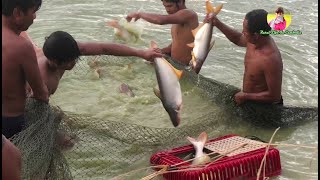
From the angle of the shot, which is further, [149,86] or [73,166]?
[149,86]

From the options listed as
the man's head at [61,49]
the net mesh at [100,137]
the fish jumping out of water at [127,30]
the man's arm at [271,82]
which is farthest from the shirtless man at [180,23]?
the man's head at [61,49]

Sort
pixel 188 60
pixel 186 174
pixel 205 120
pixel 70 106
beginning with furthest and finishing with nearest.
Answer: pixel 188 60, pixel 70 106, pixel 205 120, pixel 186 174

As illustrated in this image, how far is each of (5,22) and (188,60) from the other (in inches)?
121

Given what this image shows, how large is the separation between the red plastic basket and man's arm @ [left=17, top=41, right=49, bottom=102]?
121 cm

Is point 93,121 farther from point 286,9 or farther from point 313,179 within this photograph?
point 286,9

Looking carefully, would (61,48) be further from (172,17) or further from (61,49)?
(172,17)

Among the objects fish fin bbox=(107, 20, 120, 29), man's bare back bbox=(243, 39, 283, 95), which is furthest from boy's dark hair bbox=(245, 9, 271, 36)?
fish fin bbox=(107, 20, 120, 29)

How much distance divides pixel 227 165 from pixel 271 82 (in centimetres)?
145

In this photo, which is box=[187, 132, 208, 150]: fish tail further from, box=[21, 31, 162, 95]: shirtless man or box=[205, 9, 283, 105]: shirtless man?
box=[205, 9, 283, 105]: shirtless man

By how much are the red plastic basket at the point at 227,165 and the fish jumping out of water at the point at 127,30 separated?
9.81 ft

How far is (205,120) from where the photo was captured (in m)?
5.59

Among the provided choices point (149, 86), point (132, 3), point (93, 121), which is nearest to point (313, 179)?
point (93, 121)

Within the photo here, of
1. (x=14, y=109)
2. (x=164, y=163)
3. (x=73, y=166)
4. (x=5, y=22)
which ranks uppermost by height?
(x=5, y=22)

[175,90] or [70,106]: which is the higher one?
[175,90]
